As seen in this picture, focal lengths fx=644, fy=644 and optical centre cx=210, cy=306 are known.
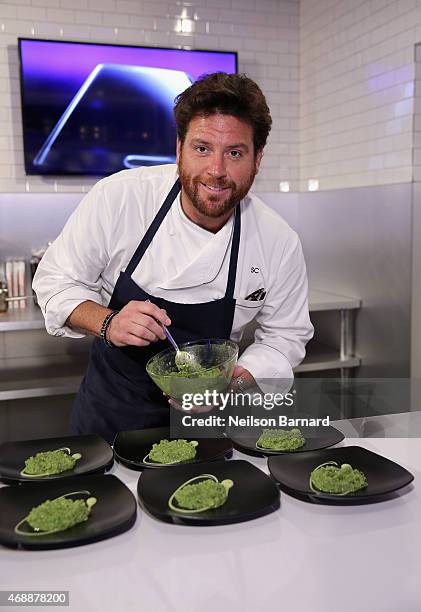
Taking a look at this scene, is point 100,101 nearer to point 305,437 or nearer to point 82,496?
point 305,437

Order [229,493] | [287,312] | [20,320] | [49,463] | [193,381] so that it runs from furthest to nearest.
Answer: [20,320] → [287,312] → [193,381] → [49,463] → [229,493]

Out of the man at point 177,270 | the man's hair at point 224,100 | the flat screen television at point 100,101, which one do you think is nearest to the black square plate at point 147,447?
the man at point 177,270

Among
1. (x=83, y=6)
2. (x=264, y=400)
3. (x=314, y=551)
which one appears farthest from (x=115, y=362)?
(x=83, y=6)

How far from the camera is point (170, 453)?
1518 millimetres

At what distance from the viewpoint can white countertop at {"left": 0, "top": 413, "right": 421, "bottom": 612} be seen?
1000 millimetres

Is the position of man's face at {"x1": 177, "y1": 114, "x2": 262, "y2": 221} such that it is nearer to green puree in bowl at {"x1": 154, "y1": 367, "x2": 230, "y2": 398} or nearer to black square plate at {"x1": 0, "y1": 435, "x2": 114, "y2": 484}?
green puree in bowl at {"x1": 154, "y1": 367, "x2": 230, "y2": 398}

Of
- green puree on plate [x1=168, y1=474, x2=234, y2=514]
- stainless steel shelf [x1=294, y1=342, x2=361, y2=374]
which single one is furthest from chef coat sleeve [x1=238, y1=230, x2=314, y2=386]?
stainless steel shelf [x1=294, y1=342, x2=361, y2=374]

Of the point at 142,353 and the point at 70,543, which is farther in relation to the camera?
the point at 142,353

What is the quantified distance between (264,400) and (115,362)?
73cm

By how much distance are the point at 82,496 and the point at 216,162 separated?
3.50 feet

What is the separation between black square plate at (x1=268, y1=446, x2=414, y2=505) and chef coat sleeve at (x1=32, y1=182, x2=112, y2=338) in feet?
2.99

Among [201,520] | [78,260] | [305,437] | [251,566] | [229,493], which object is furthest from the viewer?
[78,260]

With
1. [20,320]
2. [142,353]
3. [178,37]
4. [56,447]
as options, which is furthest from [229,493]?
[178,37]

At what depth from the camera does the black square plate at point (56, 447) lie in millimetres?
1413
